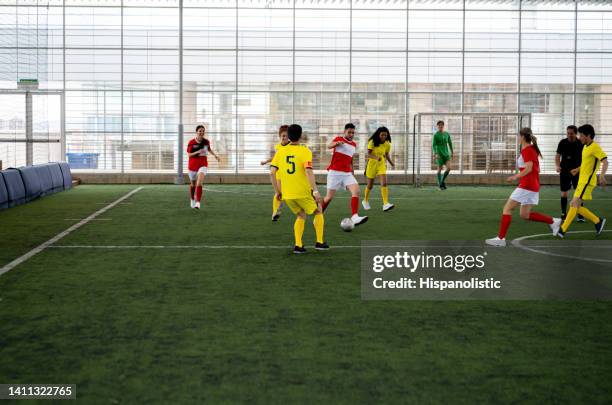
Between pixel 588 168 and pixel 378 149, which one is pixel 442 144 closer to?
pixel 378 149

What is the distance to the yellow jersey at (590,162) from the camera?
43.9 feet

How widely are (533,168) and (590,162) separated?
2.10 m

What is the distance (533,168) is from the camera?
466 inches

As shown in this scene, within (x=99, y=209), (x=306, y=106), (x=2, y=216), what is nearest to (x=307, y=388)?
(x=2, y=216)

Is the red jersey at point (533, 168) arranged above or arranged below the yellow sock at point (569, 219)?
above

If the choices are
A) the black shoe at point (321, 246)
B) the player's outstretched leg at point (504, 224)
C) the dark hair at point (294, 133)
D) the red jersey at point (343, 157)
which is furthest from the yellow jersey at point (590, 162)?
the dark hair at point (294, 133)

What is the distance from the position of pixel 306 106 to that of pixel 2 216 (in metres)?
15.9

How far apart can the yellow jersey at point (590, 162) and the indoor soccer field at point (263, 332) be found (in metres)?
1.27

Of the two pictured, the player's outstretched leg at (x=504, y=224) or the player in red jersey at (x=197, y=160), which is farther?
the player in red jersey at (x=197, y=160)

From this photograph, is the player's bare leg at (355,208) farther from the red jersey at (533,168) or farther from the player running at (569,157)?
the player running at (569,157)

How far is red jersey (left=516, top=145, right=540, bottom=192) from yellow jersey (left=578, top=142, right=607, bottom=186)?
188cm

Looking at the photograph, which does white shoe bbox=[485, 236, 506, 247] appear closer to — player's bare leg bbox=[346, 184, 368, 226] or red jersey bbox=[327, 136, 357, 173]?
player's bare leg bbox=[346, 184, 368, 226]

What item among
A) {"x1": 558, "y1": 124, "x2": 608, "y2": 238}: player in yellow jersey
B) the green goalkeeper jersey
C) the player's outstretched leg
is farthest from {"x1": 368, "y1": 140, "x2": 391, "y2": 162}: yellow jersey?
the green goalkeeper jersey

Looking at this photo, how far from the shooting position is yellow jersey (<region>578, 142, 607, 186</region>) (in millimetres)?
13383
